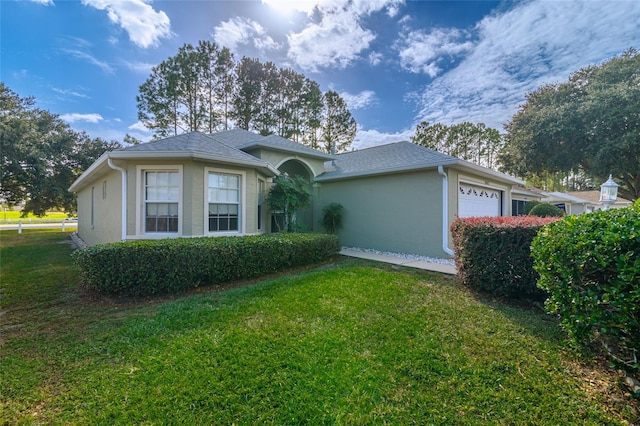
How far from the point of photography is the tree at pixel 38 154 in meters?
15.6

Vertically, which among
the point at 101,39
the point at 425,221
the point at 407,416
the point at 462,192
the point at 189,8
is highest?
the point at 189,8

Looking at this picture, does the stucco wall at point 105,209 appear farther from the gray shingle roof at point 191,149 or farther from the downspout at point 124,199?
the gray shingle roof at point 191,149

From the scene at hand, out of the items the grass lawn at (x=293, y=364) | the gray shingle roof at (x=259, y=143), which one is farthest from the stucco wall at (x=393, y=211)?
the grass lawn at (x=293, y=364)

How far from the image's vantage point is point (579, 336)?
2.73 meters

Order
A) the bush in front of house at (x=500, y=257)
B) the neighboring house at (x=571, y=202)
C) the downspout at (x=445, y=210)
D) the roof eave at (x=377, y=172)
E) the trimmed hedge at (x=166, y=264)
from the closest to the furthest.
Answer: the bush in front of house at (x=500, y=257)
the trimmed hedge at (x=166, y=264)
the downspout at (x=445, y=210)
the roof eave at (x=377, y=172)
the neighboring house at (x=571, y=202)

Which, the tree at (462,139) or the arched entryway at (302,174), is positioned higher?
the tree at (462,139)

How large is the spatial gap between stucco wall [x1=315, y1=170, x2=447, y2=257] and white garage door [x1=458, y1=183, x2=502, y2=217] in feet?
3.82

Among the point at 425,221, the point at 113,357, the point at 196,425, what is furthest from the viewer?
the point at 425,221

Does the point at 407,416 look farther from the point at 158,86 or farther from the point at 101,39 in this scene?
the point at 158,86

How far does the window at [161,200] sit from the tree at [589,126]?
78.7 ft

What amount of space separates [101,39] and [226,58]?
1376cm

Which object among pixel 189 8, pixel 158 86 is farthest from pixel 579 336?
pixel 158 86

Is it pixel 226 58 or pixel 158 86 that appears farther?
pixel 226 58

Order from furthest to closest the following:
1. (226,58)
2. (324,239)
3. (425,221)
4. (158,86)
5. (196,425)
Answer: (226,58) < (158,86) < (425,221) < (324,239) < (196,425)
